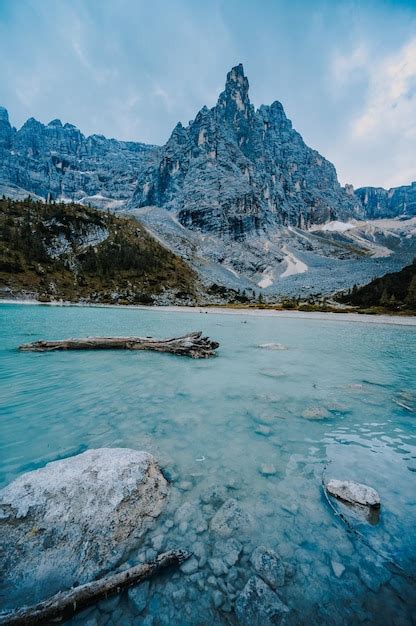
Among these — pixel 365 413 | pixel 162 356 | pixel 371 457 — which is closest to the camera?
pixel 371 457

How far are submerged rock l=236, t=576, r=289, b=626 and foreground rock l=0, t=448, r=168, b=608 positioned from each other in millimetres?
1785

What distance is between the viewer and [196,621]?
349 cm

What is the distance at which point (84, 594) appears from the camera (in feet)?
11.3

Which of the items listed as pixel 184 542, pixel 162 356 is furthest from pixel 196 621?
pixel 162 356

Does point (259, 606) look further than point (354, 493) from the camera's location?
No

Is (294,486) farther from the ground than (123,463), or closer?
closer

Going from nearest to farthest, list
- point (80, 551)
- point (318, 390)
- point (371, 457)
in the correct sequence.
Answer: point (80, 551) → point (371, 457) → point (318, 390)

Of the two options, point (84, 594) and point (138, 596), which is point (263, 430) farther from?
point (84, 594)

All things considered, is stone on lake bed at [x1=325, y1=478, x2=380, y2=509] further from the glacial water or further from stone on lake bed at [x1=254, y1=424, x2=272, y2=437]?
stone on lake bed at [x1=254, y1=424, x2=272, y2=437]

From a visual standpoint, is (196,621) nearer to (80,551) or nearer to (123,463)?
(80,551)

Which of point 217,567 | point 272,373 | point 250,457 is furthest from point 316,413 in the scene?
point 217,567

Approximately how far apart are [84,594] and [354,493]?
483cm

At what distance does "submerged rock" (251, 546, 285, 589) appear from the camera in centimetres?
399

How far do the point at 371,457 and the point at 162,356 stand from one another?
44.3ft
